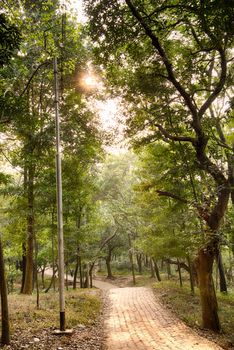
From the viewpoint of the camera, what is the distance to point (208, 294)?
9812mm

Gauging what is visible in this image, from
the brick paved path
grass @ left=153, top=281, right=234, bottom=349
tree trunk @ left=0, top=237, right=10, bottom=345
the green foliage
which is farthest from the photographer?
grass @ left=153, top=281, right=234, bottom=349

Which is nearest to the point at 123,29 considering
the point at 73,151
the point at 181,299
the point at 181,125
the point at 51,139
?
the point at 181,125

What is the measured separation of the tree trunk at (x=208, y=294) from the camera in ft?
32.0

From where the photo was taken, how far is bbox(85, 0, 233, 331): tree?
24.0 feet

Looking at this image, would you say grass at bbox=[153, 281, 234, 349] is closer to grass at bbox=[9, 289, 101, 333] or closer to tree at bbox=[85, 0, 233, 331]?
tree at bbox=[85, 0, 233, 331]

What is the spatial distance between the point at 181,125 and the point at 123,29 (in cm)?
553

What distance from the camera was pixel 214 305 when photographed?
9805 mm

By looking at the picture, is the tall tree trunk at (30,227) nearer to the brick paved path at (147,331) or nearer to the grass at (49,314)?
the grass at (49,314)

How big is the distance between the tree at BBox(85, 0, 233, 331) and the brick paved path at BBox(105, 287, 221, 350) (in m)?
1.61

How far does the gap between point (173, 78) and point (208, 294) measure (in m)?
6.99

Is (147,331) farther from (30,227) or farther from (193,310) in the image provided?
(30,227)

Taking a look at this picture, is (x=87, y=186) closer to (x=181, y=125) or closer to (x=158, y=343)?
(x=181, y=125)

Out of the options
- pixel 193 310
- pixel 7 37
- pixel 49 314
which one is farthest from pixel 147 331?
pixel 7 37

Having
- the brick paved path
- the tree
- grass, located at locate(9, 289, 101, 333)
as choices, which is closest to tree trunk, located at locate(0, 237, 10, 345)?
grass, located at locate(9, 289, 101, 333)
